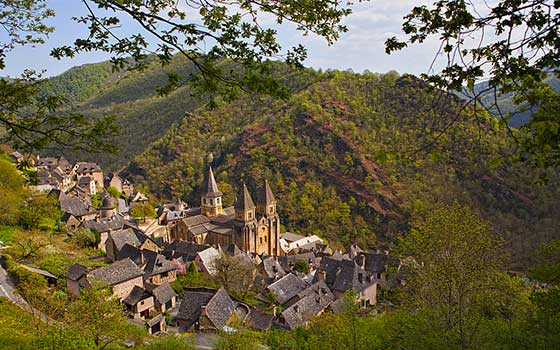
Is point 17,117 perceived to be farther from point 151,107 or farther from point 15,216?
point 151,107

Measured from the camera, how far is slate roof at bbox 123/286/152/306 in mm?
22583

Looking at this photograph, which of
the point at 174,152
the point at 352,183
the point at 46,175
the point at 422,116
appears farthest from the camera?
the point at 174,152

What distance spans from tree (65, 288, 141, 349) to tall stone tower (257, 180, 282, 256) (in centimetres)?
2677

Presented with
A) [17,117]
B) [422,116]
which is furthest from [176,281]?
[422,116]

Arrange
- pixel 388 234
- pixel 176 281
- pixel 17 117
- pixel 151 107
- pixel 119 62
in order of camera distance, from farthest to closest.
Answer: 1. pixel 151 107
2. pixel 388 234
3. pixel 176 281
4. pixel 17 117
5. pixel 119 62

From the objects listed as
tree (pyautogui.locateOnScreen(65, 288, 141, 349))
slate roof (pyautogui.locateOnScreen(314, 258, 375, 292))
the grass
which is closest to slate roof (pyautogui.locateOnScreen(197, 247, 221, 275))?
slate roof (pyautogui.locateOnScreen(314, 258, 375, 292))

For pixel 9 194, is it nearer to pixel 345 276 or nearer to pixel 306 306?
pixel 306 306

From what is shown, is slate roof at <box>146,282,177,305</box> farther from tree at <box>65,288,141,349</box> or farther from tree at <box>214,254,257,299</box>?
tree at <box>65,288,141,349</box>

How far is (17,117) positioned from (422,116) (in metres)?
66.8

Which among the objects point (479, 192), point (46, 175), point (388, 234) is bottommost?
point (388, 234)

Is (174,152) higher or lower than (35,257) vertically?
higher

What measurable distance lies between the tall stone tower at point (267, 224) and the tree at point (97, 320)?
26.8m

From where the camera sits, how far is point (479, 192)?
189 ft

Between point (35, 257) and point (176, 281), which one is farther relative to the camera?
point (176, 281)
